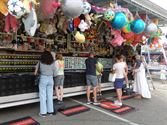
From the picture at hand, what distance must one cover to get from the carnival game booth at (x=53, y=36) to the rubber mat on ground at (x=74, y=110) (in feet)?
1.96

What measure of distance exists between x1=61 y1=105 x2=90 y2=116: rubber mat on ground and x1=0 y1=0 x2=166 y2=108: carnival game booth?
1.96 ft

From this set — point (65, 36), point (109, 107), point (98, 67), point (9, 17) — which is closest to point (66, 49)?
point (65, 36)

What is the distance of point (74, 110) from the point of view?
18.2 ft

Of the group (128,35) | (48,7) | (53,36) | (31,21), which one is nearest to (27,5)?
(31,21)

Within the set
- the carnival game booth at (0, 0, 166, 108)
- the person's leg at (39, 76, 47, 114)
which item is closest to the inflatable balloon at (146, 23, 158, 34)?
the carnival game booth at (0, 0, 166, 108)

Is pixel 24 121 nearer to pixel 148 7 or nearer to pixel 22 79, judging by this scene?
pixel 22 79

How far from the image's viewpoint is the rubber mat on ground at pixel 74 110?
5282mm

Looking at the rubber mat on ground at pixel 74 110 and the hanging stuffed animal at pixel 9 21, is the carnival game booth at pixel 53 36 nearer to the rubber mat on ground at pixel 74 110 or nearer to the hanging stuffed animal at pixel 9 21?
the hanging stuffed animal at pixel 9 21

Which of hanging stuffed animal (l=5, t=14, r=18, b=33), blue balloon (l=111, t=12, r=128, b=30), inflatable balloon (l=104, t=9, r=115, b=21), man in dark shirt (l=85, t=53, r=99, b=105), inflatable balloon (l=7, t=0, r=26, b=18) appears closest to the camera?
inflatable balloon (l=7, t=0, r=26, b=18)

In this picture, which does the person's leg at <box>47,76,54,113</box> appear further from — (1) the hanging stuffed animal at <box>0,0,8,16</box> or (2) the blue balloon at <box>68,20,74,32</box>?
(1) the hanging stuffed animal at <box>0,0,8,16</box>

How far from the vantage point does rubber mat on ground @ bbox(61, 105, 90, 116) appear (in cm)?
528

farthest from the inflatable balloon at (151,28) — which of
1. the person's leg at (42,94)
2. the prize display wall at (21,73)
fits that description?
the person's leg at (42,94)

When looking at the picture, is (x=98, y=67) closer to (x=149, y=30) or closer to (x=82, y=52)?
(x=82, y=52)

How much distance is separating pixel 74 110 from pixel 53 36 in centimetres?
229
